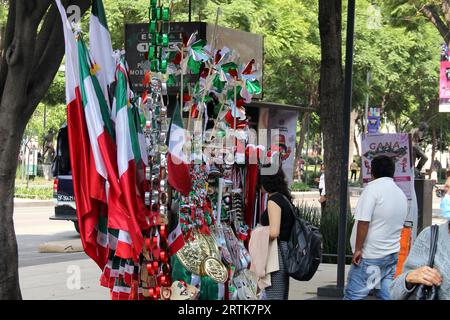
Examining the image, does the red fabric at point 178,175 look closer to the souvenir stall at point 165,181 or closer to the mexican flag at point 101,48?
the souvenir stall at point 165,181

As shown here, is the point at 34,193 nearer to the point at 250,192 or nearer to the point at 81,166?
the point at 250,192

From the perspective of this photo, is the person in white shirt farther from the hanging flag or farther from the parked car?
the parked car

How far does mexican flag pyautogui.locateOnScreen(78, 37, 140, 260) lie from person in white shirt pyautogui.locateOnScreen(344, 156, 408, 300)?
240 centimetres

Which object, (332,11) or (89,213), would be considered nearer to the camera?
(89,213)

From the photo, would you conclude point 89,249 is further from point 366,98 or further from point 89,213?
point 366,98

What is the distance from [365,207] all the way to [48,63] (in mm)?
3048

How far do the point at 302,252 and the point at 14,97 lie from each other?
2.75 metres

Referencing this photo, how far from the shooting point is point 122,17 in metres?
31.1

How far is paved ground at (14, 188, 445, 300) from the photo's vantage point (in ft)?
33.3

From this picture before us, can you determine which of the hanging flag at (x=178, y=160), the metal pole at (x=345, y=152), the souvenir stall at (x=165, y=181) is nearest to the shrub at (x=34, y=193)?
the metal pole at (x=345, y=152)

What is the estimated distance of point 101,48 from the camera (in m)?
6.50
